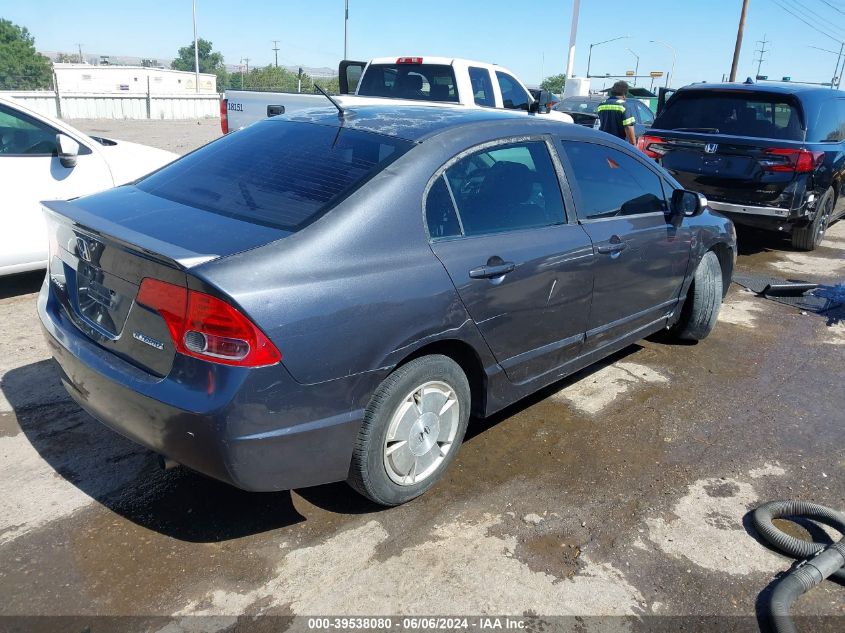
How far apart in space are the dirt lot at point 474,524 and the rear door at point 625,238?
57 centimetres

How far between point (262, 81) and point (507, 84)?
46.8m

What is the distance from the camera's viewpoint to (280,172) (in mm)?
3088

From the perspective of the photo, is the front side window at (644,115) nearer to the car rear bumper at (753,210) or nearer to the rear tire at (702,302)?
the car rear bumper at (753,210)

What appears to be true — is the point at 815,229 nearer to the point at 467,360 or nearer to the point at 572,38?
the point at 467,360

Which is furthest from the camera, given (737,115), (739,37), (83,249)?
(739,37)

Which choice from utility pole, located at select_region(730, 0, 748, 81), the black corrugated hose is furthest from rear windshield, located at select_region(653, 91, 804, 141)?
utility pole, located at select_region(730, 0, 748, 81)

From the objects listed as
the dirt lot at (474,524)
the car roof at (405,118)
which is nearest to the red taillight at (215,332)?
the dirt lot at (474,524)

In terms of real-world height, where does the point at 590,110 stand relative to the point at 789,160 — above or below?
above

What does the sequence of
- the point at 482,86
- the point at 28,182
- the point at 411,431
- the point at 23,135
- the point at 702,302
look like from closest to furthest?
the point at 411,431, the point at 702,302, the point at 28,182, the point at 23,135, the point at 482,86

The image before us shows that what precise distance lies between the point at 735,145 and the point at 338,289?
20.9 feet

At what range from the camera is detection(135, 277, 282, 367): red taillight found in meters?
2.33

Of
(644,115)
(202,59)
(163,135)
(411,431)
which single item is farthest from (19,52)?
(411,431)

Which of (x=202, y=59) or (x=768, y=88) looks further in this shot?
(x=202, y=59)

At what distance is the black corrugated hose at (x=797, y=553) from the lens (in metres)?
2.53
